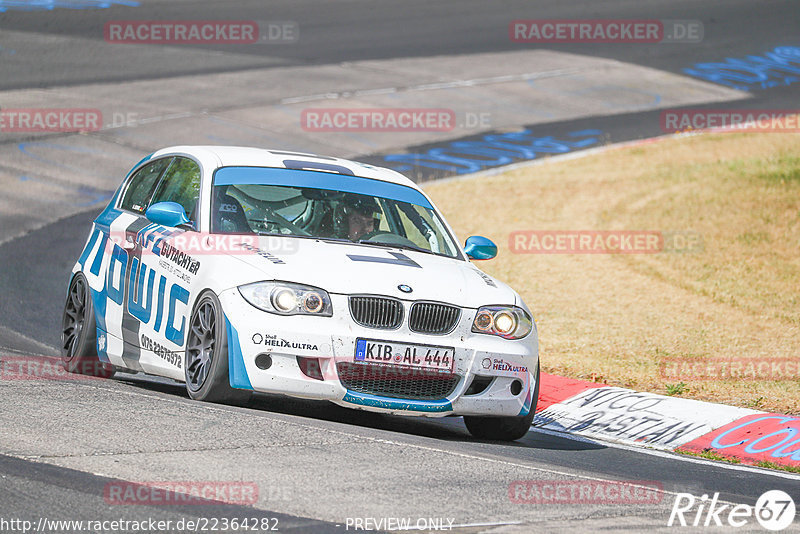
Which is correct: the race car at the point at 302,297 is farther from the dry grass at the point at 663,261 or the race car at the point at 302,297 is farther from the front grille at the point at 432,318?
the dry grass at the point at 663,261

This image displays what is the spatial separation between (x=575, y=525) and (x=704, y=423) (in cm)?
376

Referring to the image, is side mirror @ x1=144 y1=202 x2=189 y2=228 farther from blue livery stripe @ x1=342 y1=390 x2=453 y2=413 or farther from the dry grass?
the dry grass

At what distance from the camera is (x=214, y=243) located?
838cm

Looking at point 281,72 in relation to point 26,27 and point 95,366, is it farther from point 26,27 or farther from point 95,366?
point 95,366

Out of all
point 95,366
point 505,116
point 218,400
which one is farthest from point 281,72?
point 218,400

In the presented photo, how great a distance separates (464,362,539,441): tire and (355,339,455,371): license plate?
702 millimetres

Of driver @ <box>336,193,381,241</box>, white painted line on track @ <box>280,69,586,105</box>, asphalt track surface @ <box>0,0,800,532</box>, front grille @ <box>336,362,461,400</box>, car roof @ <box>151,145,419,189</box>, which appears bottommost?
asphalt track surface @ <box>0,0,800,532</box>

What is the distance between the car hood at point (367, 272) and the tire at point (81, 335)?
1986 mm

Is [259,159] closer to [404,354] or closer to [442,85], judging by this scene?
[404,354]

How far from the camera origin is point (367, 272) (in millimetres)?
7977

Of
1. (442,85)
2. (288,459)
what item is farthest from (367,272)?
(442,85)

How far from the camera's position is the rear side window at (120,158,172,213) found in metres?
9.77

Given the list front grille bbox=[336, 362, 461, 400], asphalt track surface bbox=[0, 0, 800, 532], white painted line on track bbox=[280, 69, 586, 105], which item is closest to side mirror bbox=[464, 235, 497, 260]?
asphalt track surface bbox=[0, 0, 800, 532]

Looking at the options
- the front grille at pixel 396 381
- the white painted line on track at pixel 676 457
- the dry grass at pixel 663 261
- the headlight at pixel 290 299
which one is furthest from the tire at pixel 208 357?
the dry grass at pixel 663 261
